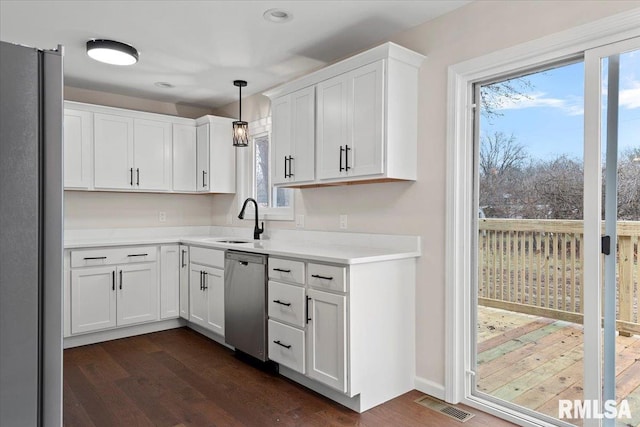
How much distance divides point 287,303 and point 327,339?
41cm

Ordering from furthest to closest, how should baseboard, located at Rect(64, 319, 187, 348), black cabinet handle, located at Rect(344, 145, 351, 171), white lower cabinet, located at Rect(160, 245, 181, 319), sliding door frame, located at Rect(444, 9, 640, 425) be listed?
white lower cabinet, located at Rect(160, 245, 181, 319) → baseboard, located at Rect(64, 319, 187, 348) → black cabinet handle, located at Rect(344, 145, 351, 171) → sliding door frame, located at Rect(444, 9, 640, 425)

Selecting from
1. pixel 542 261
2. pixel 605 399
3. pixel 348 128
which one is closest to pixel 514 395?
pixel 605 399

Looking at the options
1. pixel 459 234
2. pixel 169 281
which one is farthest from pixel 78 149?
pixel 459 234

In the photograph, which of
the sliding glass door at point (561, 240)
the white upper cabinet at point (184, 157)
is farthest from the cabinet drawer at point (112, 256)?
the sliding glass door at point (561, 240)

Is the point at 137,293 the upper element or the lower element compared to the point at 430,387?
upper

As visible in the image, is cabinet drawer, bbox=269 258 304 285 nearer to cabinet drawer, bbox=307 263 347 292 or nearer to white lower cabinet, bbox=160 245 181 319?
cabinet drawer, bbox=307 263 347 292

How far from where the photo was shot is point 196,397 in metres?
2.76

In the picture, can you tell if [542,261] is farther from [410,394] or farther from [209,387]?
[209,387]

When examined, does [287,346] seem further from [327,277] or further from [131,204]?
[131,204]

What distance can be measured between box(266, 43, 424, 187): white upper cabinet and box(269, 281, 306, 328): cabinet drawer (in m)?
0.82

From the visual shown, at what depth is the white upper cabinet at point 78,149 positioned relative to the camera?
161 inches

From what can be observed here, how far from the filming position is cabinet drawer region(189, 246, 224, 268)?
12.3ft

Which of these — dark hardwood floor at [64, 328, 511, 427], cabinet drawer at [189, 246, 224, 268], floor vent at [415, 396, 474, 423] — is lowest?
dark hardwood floor at [64, 328, 511, 427]

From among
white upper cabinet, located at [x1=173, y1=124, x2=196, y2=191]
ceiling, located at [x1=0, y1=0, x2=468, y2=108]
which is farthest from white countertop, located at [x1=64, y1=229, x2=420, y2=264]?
ceiling, located at [x1=0, y1=0, x2=468, y2=108]
